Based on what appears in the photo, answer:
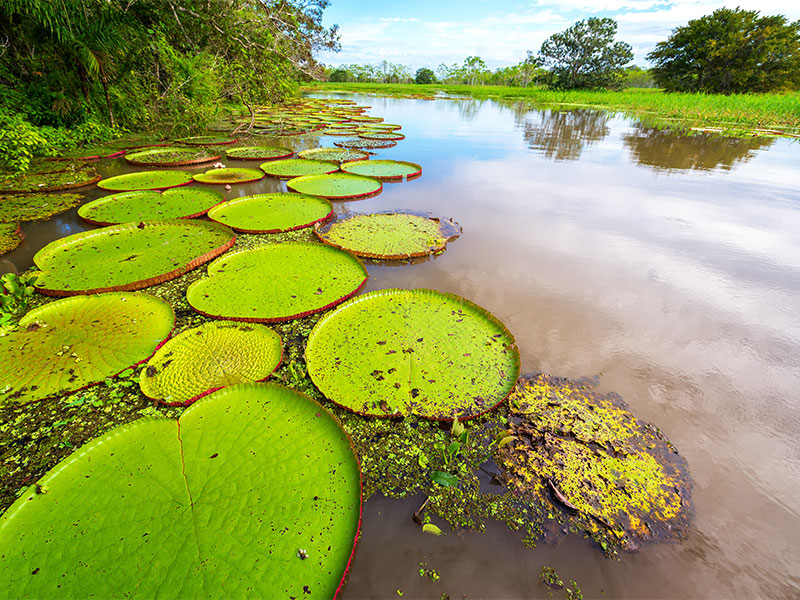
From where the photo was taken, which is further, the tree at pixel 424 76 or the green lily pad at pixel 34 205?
the tree at pixel 424 76

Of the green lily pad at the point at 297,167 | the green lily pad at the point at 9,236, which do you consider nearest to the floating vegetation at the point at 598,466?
the green lily pad at the point at 9,236

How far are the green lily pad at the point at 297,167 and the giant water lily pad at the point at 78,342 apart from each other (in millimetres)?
3426

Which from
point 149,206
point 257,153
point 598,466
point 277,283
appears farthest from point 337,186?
point 598,466

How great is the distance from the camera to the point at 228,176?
468 cm

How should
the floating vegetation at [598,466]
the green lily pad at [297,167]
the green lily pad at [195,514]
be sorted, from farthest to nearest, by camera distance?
the green lily pad at [297,167], the floating vegetation at [598,466], the green lily pad at [195,514]

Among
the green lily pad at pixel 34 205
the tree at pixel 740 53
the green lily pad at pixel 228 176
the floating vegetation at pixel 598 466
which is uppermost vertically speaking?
the tree at pixel 740 53

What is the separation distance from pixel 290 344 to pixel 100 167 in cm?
562

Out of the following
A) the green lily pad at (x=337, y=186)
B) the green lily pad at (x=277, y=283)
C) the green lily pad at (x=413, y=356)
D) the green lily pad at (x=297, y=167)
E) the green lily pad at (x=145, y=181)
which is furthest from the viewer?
the green lily pad at (x=297, y=167)

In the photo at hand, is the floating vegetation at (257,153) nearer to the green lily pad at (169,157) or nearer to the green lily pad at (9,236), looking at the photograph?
the green lily pad at (169,157)

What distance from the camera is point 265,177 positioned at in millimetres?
4953

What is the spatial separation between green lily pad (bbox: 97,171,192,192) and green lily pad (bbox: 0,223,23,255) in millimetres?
1168

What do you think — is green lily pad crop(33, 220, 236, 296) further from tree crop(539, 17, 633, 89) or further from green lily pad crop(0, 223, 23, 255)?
tree crop(539, 17, 633, 89)

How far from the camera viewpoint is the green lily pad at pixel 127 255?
223 centimetres

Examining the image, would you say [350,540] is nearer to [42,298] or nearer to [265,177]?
[42,298]
